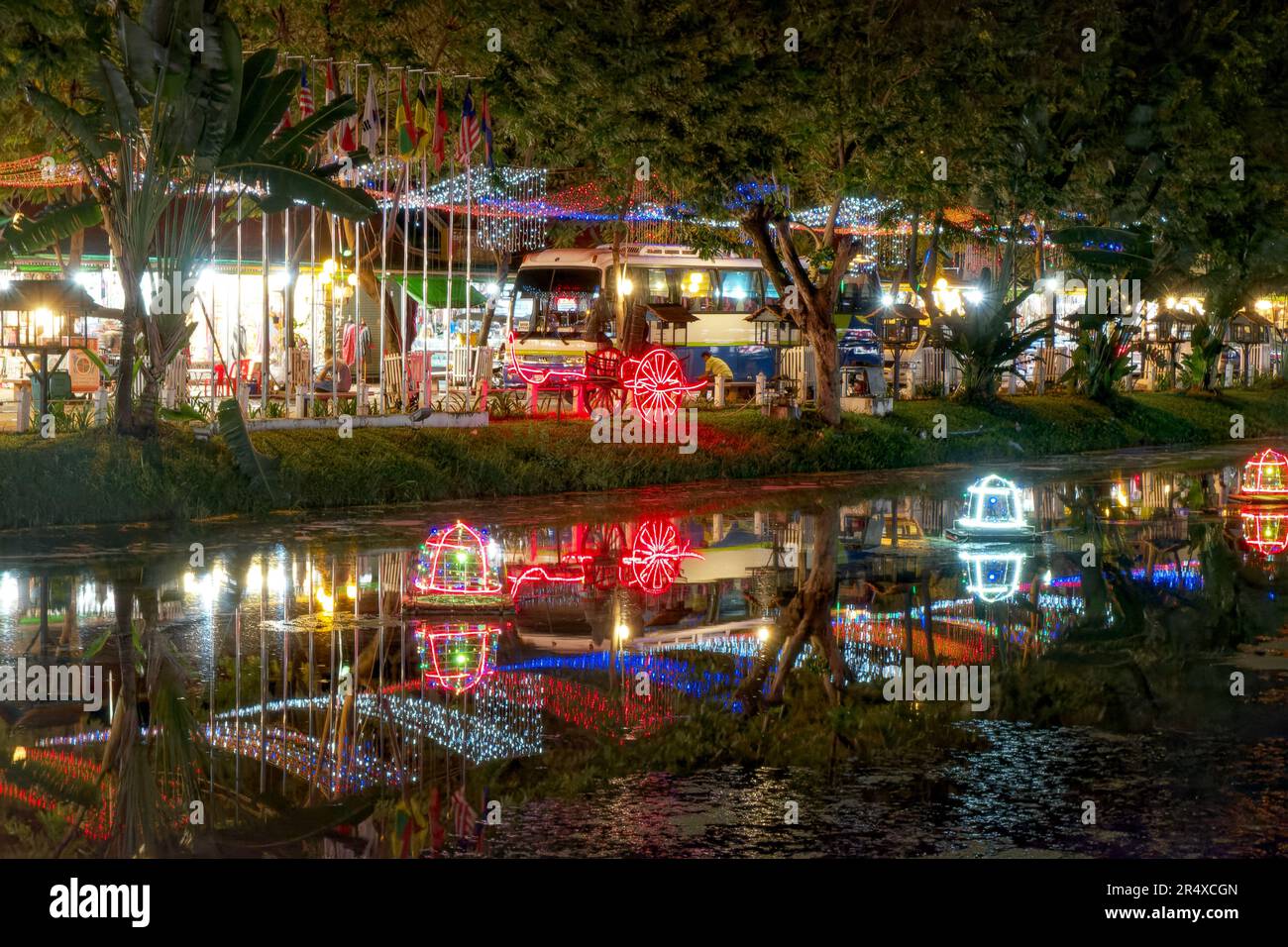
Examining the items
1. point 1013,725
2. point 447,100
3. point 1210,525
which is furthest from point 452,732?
point 447,100

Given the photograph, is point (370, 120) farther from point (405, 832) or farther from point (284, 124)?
point (405, 832)

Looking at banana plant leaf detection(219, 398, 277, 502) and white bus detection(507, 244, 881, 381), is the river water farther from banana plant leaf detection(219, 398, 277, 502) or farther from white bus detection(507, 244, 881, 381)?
white bus detection(507, 244, 881, 381)

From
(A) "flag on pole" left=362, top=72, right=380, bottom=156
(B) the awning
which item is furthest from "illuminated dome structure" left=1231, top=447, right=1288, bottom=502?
(B) the awning

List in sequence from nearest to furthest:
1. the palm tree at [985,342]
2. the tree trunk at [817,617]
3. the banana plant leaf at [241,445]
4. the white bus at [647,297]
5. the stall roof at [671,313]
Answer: the tree trunk at [817,617] → the banana plant leaf at [241,445] → the stall roof at [671,313] → the palm tree at [985,342] → the white bus at [647,297]

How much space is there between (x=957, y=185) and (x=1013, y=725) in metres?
17.9

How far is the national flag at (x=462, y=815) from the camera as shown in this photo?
6836 mm

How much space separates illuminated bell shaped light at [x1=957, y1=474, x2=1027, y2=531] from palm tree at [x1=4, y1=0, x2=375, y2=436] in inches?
283

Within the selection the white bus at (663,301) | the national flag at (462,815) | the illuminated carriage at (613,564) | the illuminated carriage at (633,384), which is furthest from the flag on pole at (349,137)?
the national flag at (462,815)

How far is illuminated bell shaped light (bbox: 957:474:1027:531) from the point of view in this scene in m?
17.0

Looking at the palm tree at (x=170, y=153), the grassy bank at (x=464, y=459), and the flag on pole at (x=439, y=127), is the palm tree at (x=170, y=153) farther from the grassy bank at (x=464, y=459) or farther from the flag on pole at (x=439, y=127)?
the flag on pole at (x=439, y=127)

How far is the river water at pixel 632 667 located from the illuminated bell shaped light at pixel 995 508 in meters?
0.10

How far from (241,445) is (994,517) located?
8.20 meters

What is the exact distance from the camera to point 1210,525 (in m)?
18.8
